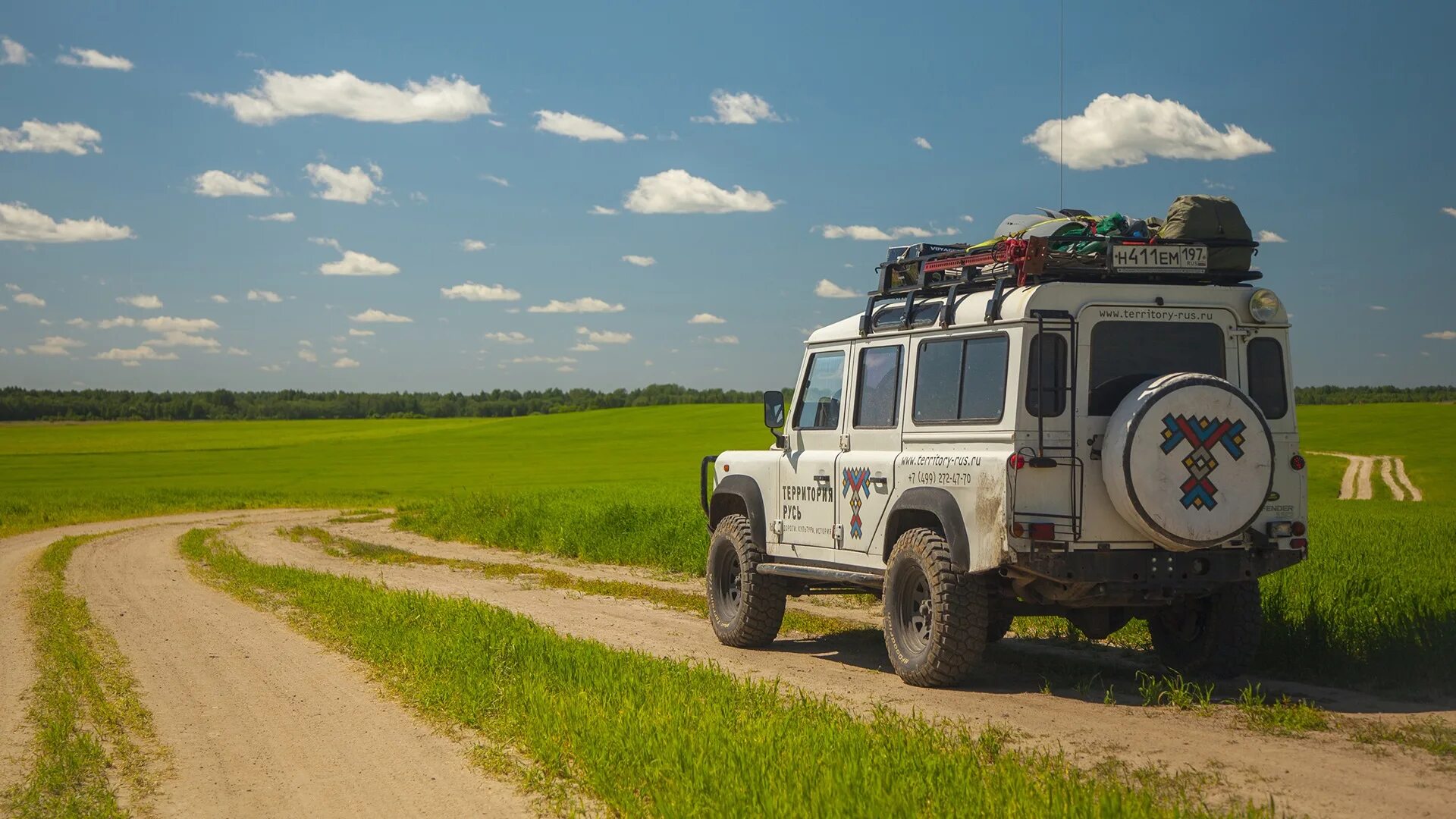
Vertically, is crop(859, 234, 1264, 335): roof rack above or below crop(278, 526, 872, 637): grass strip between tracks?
above

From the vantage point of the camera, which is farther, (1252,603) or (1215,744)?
(1252,603)

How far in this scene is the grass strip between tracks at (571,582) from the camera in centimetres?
1271

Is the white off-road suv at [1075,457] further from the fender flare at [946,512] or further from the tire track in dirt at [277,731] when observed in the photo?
the tire track in dirt at [277,731]

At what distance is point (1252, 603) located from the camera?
8.77 meters

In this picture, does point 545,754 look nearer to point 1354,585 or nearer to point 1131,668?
point 1131,668

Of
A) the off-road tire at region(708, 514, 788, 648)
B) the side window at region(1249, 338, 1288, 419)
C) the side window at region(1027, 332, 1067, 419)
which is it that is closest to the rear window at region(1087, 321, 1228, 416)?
the side window at region(1027, 332, 1067, 419)

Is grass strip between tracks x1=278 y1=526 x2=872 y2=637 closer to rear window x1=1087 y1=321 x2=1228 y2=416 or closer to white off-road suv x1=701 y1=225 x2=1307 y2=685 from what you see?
white off-road suv x1=701 y1=225 x2=1307 y2=685

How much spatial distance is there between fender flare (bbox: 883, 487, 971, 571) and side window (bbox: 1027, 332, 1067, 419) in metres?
0.86

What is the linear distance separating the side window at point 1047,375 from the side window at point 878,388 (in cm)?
161

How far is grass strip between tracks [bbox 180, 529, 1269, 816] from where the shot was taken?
5.10m

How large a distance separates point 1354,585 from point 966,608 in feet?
16.5

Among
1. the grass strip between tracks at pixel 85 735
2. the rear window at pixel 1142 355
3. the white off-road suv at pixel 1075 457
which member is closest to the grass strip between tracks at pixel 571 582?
the white off-road suv at pixel 1075 457

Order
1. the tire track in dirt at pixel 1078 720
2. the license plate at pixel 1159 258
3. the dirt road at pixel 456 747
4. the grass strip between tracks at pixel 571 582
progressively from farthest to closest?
1. the grass strip between tracks at pixel 571 582
2. the license plate at pixel 1159 258
3. the dirt road at pixel 456 747
4. the tire track in dirt at pixel 1078 720

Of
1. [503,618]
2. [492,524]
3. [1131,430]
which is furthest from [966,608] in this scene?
[492,524]
